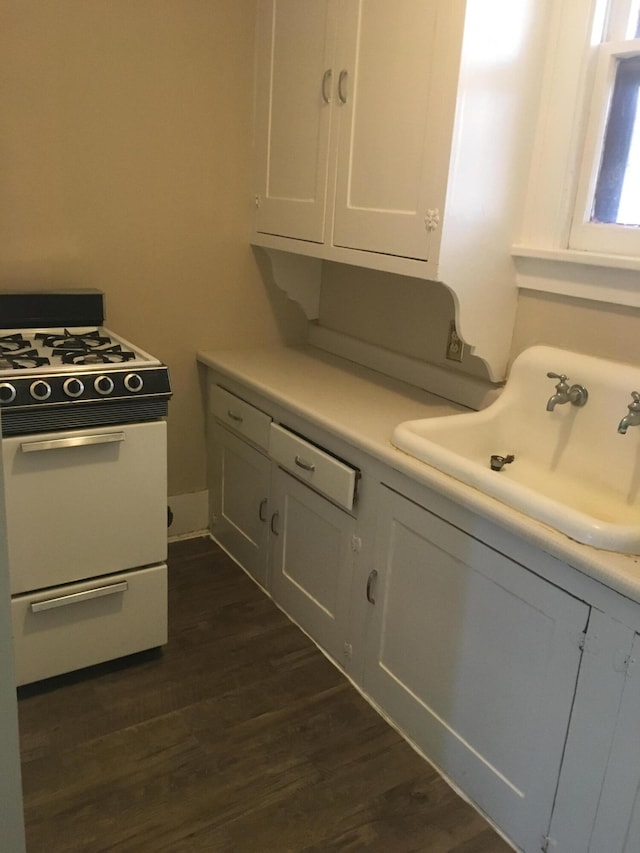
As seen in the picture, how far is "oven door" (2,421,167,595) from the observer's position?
181cm

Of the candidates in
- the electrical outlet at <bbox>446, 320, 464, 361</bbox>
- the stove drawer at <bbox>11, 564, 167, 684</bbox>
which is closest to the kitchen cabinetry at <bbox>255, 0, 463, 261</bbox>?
the electrical outlet at <bbox>446, 320, 464, 361</bbox>

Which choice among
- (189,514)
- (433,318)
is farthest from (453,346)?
(189,514)

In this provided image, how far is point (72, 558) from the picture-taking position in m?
1.94

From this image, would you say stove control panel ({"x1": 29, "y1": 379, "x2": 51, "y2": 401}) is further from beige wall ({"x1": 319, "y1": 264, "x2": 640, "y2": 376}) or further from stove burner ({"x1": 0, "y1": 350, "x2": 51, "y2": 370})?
beige wall ({"x1": 319, "y1": 264, "x2": 640, "y2": 376})

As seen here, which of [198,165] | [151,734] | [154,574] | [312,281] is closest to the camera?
[151,734]

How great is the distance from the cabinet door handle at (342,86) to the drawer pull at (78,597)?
156 cm

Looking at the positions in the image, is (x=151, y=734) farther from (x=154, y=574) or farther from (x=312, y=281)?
(x=312, y=281)

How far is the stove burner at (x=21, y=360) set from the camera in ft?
5.95

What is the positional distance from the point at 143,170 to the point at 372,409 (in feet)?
3.92

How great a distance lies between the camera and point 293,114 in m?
2.37

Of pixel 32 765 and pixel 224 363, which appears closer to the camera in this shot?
pixel 32 765

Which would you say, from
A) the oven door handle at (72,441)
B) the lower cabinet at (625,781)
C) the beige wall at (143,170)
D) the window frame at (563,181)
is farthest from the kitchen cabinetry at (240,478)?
the lower cabinet at (625,781)

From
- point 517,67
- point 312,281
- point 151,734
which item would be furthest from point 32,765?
point 517,67

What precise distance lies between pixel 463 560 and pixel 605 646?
38 cm
